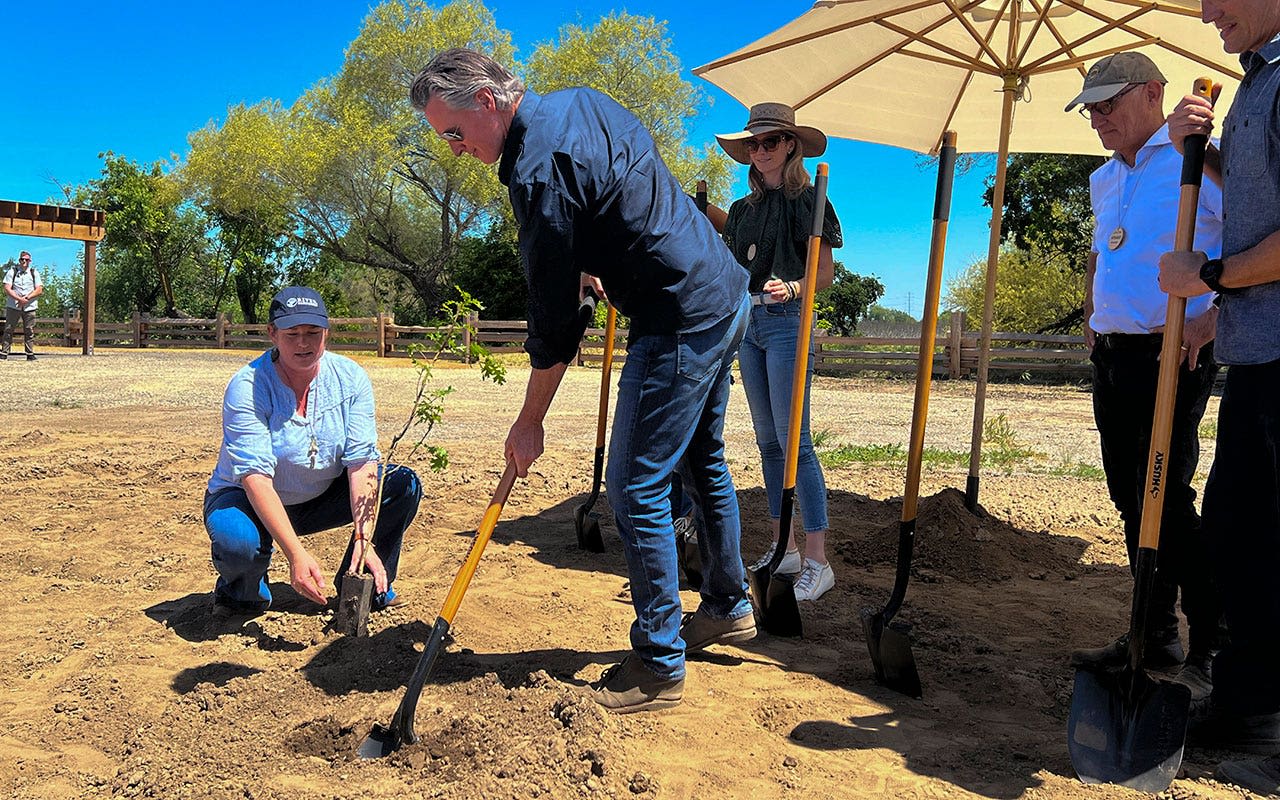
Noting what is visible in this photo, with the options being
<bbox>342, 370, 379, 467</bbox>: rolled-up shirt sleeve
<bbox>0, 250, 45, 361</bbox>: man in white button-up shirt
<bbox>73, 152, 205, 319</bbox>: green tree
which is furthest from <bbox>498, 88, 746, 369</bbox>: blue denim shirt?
<bbox>73, 152, 205, 319</bbox>: green tree

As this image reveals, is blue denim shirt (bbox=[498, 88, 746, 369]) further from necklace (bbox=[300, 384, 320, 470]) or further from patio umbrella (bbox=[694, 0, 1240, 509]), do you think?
patio umbrella (bbox=[694, 0, 1240, 509])

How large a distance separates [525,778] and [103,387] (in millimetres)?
13449

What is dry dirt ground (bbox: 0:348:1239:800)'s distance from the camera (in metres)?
2.55

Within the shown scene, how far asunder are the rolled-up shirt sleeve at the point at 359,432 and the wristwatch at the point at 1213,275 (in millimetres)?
2815

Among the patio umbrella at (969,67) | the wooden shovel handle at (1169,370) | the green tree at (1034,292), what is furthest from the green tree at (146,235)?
the wooden shovel handle at (1169,370)

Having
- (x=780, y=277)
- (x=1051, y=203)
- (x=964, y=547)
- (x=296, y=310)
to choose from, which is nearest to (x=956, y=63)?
(x=780, y=277)

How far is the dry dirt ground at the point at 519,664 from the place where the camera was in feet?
8.36

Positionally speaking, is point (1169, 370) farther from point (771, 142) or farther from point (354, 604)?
point (354, 604)

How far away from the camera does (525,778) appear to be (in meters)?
2.43

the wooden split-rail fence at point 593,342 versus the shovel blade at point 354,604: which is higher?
the wooden split-rail fence at point 593,342

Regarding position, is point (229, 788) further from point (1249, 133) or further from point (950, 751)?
point (1249, 133)

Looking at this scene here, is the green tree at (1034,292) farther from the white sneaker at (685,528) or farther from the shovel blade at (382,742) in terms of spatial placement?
the shovel blade at (382,742)

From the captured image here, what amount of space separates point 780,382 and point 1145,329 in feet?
4.80

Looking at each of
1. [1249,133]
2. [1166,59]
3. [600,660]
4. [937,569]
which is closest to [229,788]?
[600,660]
